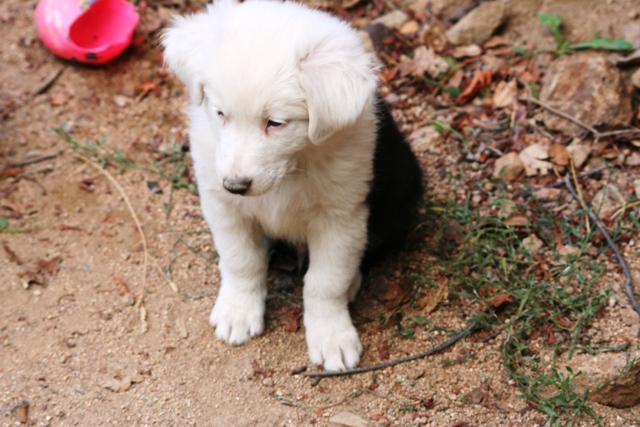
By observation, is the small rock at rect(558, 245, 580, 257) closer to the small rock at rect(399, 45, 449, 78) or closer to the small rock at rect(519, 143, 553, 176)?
the small rock at rect(519, 143, 553, 176)

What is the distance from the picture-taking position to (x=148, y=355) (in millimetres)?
3287

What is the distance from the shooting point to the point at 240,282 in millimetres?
3385

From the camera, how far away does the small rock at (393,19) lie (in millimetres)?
4863

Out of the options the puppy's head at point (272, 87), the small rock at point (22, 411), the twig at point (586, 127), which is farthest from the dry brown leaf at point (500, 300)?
the small rock at point (22, 411)

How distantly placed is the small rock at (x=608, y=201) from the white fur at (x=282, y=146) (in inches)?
54.5

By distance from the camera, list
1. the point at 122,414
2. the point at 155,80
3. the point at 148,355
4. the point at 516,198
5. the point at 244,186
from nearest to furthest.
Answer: the point at 244,186 → the point at 122,414 → the point at 148,355 → the point at 516,198 → the point at 155,80

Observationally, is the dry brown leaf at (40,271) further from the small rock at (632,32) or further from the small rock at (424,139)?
the small rock at (632,32)

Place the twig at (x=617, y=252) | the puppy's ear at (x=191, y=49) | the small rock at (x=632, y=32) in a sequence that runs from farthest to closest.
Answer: the small rock at (x=632, y=32) < the twig at (x=617, y=252) < the puppy's ear at (x=191, y=49)

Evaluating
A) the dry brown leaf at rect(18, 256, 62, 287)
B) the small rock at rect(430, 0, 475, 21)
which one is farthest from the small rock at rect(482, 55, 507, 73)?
the dry brown leaf at rect(18, 256, 62, 287)

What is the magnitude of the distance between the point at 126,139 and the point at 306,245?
5.38 feet

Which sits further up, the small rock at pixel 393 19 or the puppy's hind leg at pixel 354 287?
the small rock at pixel 393 19

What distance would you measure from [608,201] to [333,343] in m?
1.72

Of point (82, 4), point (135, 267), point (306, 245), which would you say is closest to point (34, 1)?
point (82, 4)

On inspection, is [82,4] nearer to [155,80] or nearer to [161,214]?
[155,80]
